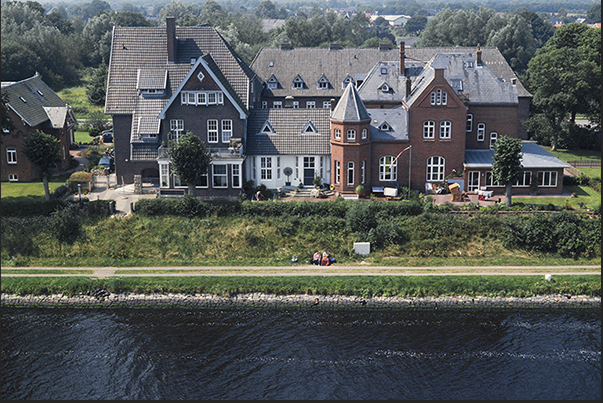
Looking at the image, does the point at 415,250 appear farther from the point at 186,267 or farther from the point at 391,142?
the point at 186,267

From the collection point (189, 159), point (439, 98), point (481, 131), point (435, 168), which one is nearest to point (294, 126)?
point (189, 159)

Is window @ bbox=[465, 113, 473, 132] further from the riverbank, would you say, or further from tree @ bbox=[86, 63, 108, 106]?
tree @ bbox=[86, 63, 108, 106]

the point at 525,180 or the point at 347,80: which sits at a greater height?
the point at 347,80

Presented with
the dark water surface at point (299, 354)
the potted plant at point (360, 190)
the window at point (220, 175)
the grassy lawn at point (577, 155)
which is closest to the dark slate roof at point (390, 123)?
the potted plant at point (360, 190)

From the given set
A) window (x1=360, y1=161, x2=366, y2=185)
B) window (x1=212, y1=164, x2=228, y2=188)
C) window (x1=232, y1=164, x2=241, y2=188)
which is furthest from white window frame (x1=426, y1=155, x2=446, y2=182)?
window (x1=212, y1=164, x2=228, y2=188)

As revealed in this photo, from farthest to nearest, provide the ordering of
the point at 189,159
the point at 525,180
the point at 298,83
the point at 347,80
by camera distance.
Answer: the point at 298,83
the point at 347,80
the point at 525,180
the point at 189,159

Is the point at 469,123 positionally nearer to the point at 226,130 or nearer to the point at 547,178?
the point at 547,178

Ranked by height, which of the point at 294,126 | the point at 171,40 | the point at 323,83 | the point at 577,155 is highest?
the point at 171,40
